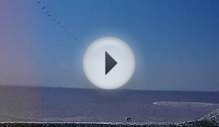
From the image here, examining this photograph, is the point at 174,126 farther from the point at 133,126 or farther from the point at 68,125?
the point at 68,125

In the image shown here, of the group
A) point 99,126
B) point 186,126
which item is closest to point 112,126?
point 99,126

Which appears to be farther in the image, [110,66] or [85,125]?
[85,125]

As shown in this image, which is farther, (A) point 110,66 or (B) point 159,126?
(B) point 159,126

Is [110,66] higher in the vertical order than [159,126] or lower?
higher

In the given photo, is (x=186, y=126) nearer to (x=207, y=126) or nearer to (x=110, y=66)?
(x=207, y=126)

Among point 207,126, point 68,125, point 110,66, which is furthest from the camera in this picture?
point 68,125

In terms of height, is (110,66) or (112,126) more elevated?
(110,66)

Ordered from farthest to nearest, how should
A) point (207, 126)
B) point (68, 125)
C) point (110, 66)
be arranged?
point (68, 125), point (207, 126), point (110, 66)

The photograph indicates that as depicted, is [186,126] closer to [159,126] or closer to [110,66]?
[159,126]

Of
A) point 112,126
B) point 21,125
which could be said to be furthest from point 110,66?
point 21,125
